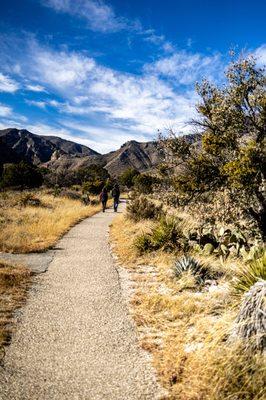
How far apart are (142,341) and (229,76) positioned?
10.4m

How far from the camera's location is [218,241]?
10.4m

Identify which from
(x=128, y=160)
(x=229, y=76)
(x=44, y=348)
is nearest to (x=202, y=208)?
(x=229, y=76)

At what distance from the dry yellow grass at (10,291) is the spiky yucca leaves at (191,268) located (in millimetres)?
3279

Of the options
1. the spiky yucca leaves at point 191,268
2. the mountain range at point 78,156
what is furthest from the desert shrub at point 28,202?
the mountain range at point 78,156

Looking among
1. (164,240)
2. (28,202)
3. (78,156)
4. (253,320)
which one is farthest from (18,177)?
(78,156)

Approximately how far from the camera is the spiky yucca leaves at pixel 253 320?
4047 mm

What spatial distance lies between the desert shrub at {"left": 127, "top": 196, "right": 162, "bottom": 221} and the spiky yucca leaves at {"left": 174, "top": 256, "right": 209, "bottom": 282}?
833 cm

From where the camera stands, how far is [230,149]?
12.0 m

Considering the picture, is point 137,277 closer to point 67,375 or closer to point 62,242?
point 67,375

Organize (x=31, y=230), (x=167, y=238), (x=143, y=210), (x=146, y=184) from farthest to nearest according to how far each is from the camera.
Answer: (x=146, y=184) → (x=143, y=210) → (x=31, y=230) → (x=167, y=238)

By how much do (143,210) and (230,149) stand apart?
636 centimetres

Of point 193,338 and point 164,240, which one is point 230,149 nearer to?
point 164,240

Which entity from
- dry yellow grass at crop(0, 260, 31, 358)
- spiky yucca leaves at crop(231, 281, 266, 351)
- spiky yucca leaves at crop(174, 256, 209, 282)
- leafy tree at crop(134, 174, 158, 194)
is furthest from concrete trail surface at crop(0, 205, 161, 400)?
leafy tree at crop(134, 174, 158, 194)

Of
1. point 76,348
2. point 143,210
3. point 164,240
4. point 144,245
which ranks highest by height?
point 143,210
